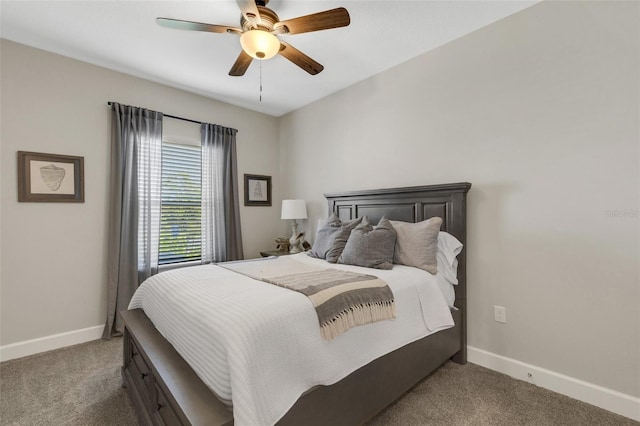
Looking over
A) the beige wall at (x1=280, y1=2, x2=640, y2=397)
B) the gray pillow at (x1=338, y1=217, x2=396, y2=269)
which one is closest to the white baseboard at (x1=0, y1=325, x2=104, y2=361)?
the gray pillow at (x1=338, y1=217, x2=396, y2=269)

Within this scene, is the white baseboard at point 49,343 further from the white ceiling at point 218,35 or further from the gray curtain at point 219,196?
the white ceiling at point 218,35

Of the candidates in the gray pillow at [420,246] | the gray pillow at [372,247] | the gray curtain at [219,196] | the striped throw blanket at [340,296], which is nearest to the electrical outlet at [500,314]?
the gray pillow at [420,246]

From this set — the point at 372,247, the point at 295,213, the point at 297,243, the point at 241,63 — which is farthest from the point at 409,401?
the point at 241,63

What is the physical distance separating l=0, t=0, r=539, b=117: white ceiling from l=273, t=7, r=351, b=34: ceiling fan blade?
0.38 metres

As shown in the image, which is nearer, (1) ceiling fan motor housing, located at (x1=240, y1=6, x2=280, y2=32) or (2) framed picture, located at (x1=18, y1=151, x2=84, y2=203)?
(1) ceiling fan motor housing, located at (x1=240, y1=6, x2=280, y2=32)

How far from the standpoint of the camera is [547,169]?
2.01 metres

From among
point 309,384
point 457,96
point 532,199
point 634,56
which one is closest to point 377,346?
point 309,384

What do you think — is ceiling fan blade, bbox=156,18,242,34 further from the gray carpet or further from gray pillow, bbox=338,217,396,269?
the gray carpet

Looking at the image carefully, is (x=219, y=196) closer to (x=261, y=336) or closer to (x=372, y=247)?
(x=372, y=247)

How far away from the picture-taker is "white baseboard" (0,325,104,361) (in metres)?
2.44

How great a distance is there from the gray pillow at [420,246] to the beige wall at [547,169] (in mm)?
374

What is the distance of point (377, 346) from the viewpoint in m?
1.63

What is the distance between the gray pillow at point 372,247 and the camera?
88.8 inches

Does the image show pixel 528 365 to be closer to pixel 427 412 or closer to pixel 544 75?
pixel 427 412
